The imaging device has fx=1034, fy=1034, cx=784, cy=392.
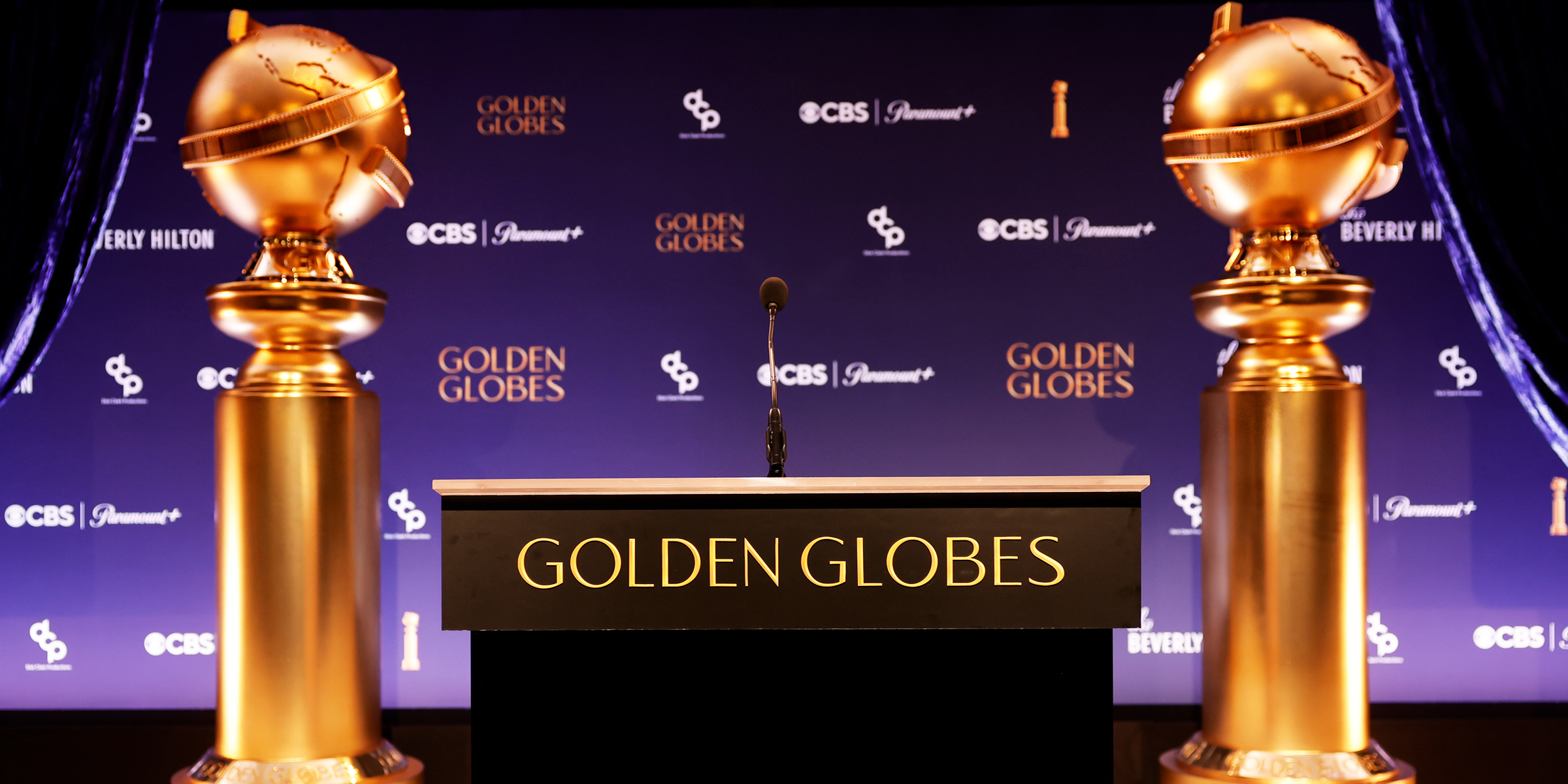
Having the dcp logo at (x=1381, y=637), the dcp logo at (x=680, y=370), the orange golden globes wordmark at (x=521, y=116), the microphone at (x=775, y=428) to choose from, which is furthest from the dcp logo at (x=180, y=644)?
the dcp logo at (x=1381, y=637)

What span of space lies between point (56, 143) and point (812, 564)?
119 inches

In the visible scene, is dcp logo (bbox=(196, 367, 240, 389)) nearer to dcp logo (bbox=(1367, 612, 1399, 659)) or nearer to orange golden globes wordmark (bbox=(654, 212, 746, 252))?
orange golden globes wordmark (bbox=(654, 212, 746, 252))

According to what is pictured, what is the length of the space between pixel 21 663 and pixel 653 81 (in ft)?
10.3

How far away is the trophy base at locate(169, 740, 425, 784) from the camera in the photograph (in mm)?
2750

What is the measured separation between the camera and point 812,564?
239 centimetres

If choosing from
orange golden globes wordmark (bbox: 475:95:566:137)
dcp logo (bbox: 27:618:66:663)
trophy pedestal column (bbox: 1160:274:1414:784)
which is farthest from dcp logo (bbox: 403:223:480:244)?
trophy pedestal column (bbox: 1160:274:1414:784)

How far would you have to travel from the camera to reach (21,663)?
379 cm

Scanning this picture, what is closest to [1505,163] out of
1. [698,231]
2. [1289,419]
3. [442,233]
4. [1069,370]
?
[1289,419]

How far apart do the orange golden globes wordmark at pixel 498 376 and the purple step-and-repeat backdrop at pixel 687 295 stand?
12mm

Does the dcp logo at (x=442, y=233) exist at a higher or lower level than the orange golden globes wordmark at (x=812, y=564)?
higher

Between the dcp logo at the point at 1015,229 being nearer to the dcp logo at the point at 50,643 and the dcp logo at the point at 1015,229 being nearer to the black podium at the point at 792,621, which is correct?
the black podium at the point at 792,621

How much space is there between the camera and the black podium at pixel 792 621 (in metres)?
2.37

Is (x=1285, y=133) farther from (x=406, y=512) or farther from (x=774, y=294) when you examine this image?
(x=406, y=512)

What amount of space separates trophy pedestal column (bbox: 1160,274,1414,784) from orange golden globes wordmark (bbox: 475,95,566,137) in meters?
2.38
